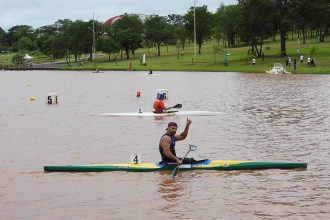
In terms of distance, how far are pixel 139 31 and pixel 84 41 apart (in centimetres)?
1438

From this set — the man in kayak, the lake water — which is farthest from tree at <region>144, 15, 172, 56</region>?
the man in kayak

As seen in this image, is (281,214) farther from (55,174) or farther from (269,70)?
(269,70)

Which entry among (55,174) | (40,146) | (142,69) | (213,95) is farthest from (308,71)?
(55,174)

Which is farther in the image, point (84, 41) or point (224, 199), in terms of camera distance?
point (84, 41)

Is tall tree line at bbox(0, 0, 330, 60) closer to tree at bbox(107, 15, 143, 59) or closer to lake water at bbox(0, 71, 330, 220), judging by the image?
tree at bbox(107, 15, 143, 59)

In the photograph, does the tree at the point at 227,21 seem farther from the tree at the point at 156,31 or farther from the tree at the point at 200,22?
the tree at the point at 156,31

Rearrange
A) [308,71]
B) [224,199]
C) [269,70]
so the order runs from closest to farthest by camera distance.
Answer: [224,199]
[308,71]
[269,70]

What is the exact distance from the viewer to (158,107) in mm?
29312

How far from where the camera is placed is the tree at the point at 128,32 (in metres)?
123

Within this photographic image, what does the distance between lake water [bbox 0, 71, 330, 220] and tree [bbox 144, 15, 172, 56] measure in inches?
3470

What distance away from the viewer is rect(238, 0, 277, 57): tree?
275 ft

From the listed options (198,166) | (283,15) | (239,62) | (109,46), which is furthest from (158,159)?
(109,46)

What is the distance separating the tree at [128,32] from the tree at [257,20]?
39.9m

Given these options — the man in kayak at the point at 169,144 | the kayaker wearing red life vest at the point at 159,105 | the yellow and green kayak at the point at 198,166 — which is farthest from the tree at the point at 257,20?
the man in kayak at the point at 169,144
